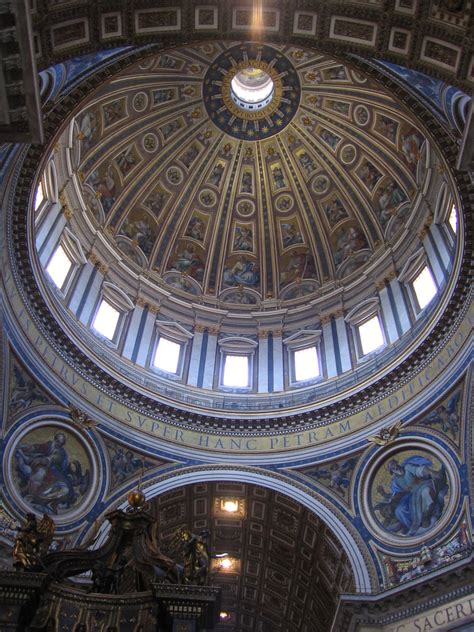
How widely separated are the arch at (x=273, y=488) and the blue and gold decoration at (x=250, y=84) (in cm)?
1825

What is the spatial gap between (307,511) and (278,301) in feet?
38.7

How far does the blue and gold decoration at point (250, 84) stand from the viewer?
3191 cm

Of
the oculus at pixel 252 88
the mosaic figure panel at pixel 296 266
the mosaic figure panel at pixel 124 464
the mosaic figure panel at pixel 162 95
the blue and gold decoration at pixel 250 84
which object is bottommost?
the mosaic figure panel at pixel 124 464

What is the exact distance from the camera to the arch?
20688 millimetres

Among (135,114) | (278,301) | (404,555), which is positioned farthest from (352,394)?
(135,114)

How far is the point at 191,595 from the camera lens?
13305 millimetres

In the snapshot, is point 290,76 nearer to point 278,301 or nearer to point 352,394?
point 278,301

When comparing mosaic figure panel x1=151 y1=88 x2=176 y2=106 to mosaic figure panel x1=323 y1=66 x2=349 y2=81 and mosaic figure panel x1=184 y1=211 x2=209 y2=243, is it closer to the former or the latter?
mosaic figure panel x1=184 y1=211 x2=209 y2=243

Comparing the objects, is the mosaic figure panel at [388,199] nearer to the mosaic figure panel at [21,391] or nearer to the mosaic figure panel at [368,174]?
the mosaic figure panel at [368,174]

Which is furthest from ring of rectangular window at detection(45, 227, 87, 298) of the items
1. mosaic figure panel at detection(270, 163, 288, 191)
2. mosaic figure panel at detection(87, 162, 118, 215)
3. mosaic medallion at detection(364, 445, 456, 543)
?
mosaic medallion at detection(364, 445, 456, 543)

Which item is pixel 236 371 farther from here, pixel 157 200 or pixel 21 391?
pixel 157 200

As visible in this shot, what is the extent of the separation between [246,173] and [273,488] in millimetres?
17772

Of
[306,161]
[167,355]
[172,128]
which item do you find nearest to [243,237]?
[306,161]

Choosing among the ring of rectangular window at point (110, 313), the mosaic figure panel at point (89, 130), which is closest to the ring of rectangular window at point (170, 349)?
Result: the ring of rectangular window at point (110, 313)
